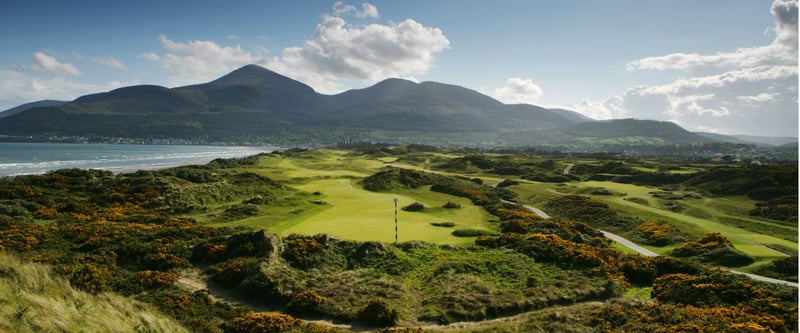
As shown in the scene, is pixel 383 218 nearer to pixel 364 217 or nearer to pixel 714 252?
pixel 364 217

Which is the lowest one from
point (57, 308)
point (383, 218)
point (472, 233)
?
point (472, 233)

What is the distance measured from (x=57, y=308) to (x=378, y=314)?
9.85 m

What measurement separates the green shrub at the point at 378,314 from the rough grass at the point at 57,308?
20.8 feet

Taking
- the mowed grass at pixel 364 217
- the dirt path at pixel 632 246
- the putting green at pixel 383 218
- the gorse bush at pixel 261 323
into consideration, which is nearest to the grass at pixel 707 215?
the dirt path at pixel 632 246

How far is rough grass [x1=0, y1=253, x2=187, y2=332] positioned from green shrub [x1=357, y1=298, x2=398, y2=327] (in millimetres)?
6353

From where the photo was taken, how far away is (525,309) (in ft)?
56.4

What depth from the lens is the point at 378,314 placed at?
1584 centimetres

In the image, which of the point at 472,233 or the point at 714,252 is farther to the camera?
the point at 472,233

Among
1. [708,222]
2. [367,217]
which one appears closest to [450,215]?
[367,217]

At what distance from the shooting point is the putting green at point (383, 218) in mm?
28109

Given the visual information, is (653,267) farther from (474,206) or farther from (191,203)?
(191,203)

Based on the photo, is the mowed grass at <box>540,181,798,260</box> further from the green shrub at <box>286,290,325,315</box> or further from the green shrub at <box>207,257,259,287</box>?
the green shrub at <box>207,257,259,287</box>

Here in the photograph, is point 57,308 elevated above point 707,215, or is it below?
above

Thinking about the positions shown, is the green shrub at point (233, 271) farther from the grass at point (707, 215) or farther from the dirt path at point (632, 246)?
the grass at point (707, 215)
